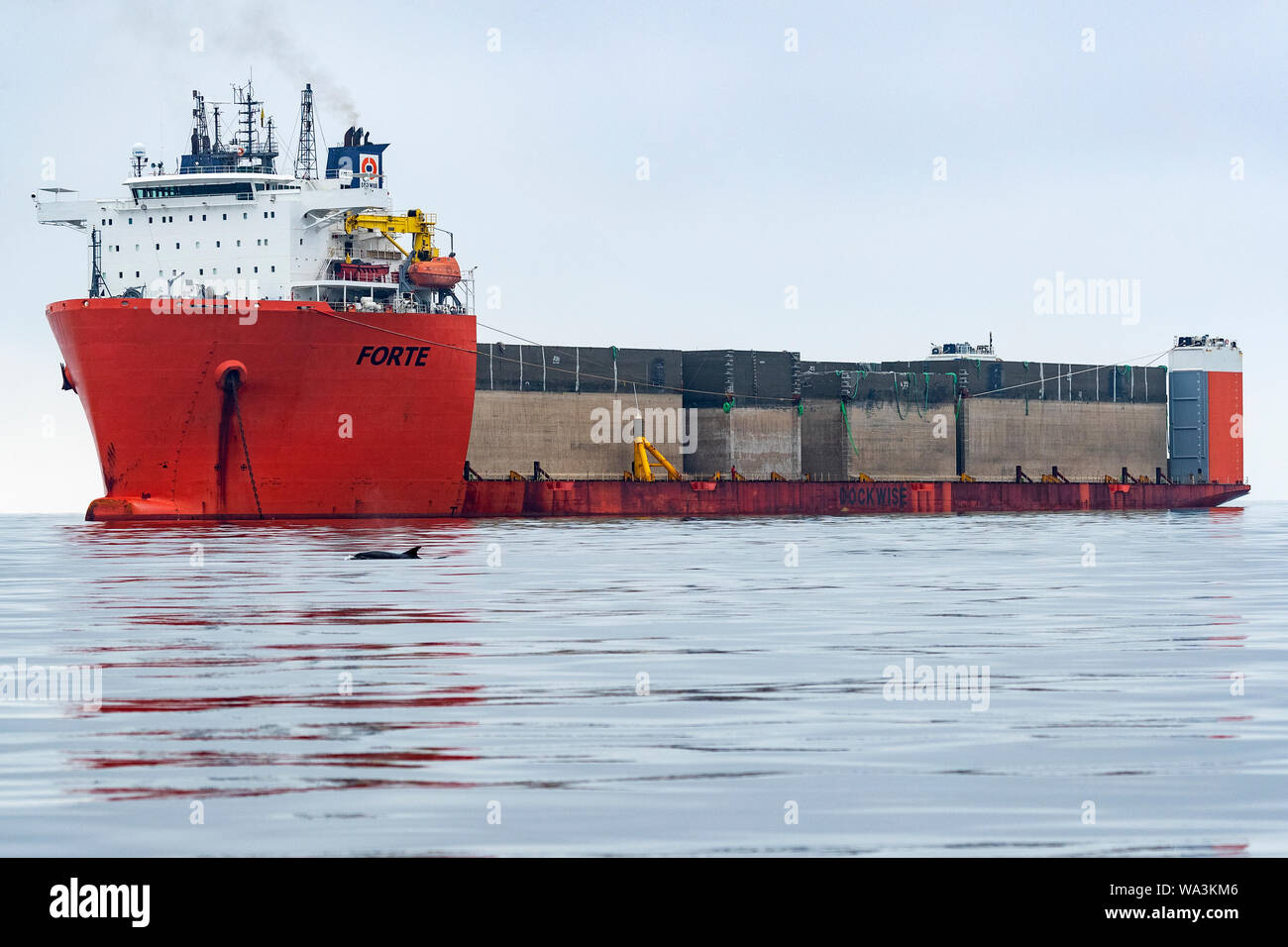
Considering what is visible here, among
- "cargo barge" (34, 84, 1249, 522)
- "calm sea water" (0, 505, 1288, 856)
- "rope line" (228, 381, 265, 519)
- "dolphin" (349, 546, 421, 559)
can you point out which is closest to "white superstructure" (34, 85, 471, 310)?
"cargo barge" (34, 84, 1249, 522)

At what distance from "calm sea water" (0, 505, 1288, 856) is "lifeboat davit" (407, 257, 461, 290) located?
32.0 metres

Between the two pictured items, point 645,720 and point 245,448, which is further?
point 245,448

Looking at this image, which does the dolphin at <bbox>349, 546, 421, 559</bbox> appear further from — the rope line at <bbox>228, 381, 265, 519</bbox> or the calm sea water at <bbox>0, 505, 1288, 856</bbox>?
Answer: the rope line at <bbox>228, 381, 265, 519</bbox>

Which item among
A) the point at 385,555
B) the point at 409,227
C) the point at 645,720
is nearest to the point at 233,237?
the point at 409,227

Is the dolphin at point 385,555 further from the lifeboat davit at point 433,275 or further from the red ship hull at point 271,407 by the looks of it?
the lifeboat davit at point 433,275

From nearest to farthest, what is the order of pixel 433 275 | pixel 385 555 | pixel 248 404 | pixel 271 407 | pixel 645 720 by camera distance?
pixel 645 720, pixel 385 555, pixel 248 404, pixel 271 407, pixel 433 275

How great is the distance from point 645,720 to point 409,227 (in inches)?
1962

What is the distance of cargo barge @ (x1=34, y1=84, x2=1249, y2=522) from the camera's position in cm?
5234

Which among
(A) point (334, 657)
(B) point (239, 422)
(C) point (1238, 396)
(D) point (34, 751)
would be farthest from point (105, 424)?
(C) point (1238, 396)

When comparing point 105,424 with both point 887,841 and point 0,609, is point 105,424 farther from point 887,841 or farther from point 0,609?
point 887,841

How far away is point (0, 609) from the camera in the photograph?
942 inches

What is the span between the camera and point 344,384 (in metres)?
54.0

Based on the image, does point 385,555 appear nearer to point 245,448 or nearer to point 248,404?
point 248,404
